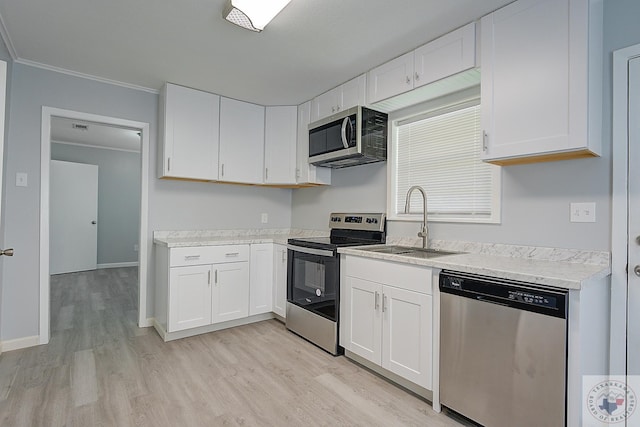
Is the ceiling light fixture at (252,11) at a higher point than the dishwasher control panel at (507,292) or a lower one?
higher

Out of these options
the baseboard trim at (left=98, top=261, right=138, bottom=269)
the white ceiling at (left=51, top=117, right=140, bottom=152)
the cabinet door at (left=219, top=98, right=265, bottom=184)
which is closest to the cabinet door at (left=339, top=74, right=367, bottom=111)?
the cabinet door at (left=219, top=98, right=265, bottom=184)

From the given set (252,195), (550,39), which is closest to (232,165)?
(252,195)

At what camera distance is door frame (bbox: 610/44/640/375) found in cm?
167

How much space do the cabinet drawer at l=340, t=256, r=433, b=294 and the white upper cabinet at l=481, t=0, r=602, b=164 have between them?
31.6 inches

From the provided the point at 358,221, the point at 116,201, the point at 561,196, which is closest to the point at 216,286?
the point at 358,221

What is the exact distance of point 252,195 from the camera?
4.00m

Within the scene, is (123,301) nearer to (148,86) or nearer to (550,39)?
(148,86)

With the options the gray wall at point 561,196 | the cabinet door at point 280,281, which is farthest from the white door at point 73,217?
the gray wall at point 561,196

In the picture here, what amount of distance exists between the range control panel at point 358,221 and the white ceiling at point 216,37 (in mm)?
1256

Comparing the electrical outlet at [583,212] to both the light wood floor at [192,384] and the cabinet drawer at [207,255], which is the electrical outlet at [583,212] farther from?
the cabinet drawer at [207,255]

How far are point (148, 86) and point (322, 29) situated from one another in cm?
198

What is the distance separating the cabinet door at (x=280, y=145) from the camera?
12.0 feet

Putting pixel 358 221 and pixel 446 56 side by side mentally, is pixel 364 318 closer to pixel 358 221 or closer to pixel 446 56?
pixel 358 221

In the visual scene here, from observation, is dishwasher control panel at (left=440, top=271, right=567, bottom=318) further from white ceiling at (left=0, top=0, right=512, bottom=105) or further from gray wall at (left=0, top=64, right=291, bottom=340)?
gray wall at (left=0, top=64, right=291, bottom=340)
